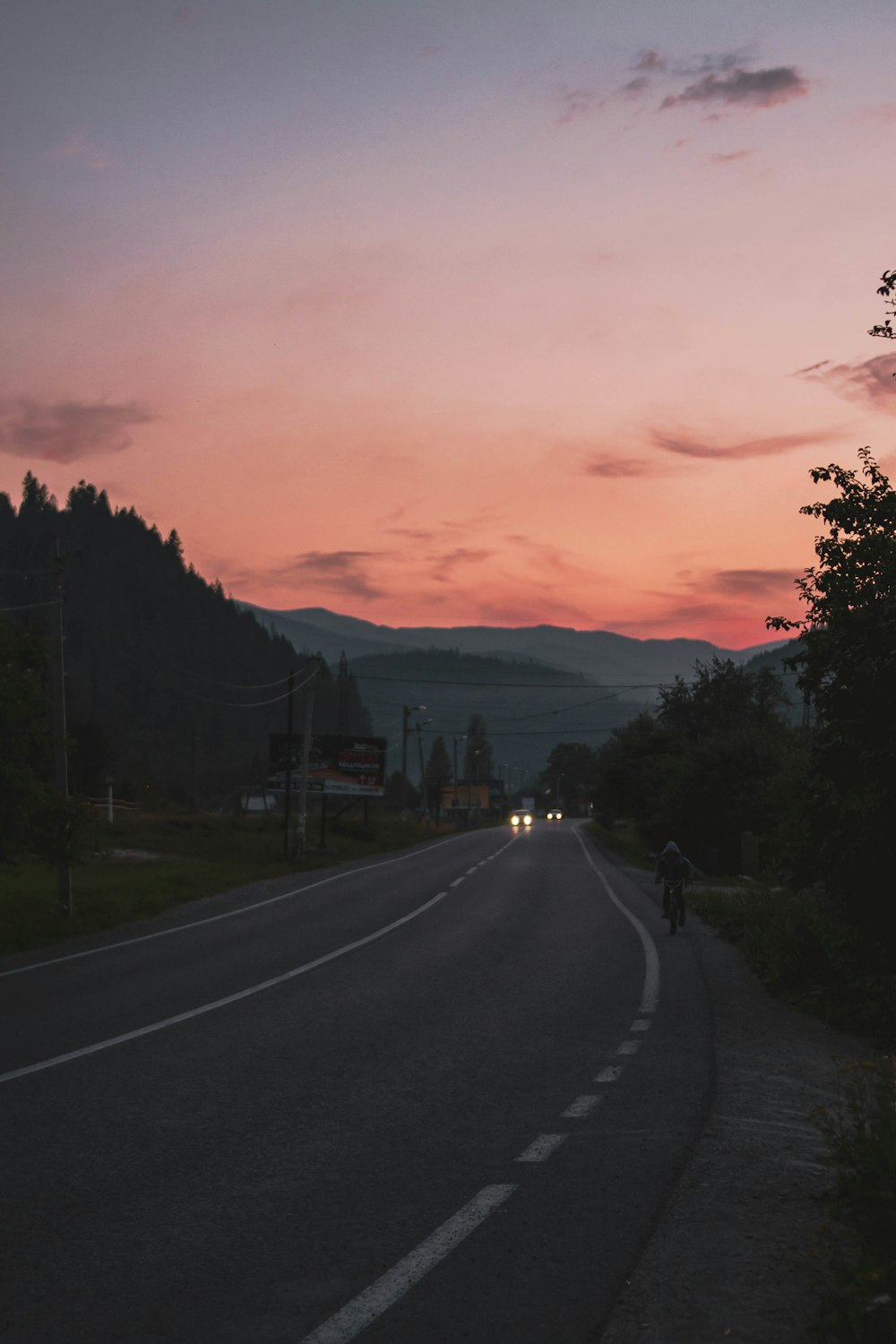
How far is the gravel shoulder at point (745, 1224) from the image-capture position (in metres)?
4.75

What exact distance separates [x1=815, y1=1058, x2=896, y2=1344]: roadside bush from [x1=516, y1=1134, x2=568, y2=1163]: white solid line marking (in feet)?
5.09

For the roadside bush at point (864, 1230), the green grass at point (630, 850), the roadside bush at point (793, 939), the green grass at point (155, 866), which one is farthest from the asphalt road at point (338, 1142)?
the green grass at point (630, 850)

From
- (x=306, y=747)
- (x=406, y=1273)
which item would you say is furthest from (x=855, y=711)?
(x=306, y=747)

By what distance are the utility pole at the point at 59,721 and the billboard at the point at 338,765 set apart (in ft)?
156

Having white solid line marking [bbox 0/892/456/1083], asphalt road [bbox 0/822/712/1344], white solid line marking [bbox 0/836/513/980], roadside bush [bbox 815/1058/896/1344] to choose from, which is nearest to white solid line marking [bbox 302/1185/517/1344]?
asphalt road [bbox 0/822/712/1344]

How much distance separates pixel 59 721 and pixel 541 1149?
20537 mm

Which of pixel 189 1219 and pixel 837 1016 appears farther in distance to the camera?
pixel 837 1016

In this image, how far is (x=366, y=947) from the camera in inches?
745

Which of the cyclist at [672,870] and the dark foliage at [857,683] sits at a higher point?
the dark foliage at [857,683]

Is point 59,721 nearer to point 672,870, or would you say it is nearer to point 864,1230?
point 672,870

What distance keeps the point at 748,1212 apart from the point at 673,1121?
2.05m

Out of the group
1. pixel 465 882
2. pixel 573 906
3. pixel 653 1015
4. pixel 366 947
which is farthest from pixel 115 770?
pixel 653 1015

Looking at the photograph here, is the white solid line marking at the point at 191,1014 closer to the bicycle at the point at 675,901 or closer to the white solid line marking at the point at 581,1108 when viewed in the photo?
the white solid line marking at the point at 581,1108

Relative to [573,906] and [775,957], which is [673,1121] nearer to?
[775,957]
